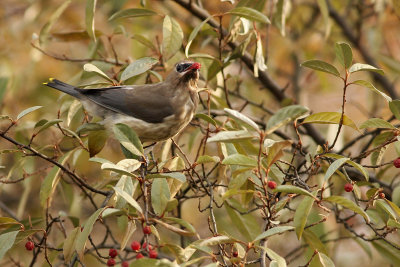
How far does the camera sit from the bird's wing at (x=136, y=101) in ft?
13.1

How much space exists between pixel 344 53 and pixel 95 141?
4.83 feet

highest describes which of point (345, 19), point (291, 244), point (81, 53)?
point (345, 19)

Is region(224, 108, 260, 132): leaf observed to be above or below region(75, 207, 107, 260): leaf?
above

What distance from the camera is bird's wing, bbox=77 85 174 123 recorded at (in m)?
4.00

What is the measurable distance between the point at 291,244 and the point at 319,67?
468 cm

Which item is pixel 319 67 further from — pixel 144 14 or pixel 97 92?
pixel 97 92

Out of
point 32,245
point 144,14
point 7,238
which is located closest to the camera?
point 7,238

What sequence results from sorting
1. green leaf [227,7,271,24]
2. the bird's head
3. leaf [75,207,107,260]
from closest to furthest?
leaf [75,207,107,260] < green leaf [227,7,271,24] < the bird's head

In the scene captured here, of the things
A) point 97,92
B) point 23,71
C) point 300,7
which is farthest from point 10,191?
point 300,7

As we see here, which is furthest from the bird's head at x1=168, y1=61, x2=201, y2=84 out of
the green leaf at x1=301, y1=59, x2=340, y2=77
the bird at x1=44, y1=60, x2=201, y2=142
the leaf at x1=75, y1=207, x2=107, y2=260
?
the leaf at x1=75, y1=207, x2=107, y2=260

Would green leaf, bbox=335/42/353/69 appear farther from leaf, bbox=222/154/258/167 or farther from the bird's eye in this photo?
the bird's eye

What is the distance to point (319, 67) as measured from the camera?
292cm

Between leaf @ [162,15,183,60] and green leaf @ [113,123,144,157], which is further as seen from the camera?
leaf @ [162,15,183,60]

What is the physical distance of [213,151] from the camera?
18.7ft
